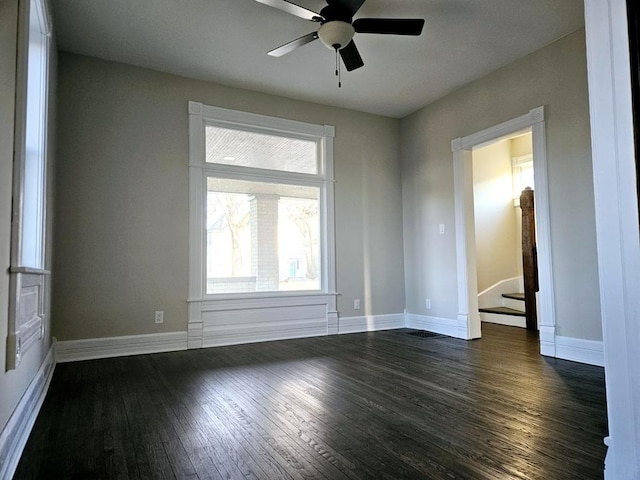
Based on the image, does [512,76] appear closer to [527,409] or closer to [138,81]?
[527,409]

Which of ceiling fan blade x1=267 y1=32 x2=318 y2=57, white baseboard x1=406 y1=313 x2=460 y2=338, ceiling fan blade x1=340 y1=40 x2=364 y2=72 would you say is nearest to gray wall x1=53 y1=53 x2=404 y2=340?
ceiling fan blade x1=267 y1=32 x2=318 y2=57

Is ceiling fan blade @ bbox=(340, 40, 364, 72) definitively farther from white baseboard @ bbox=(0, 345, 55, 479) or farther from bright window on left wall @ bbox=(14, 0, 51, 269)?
white baseboard @ bbox=(0, 345, 55, 479)

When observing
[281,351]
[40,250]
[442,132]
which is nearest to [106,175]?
[40,250]

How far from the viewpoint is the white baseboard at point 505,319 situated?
5.18 meters

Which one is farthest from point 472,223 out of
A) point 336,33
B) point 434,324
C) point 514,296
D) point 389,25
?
point 336,33

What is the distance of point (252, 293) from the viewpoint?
4398 millimetres

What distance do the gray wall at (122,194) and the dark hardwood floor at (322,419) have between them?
52 cm

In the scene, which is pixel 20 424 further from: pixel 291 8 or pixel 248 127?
pixel 248 127

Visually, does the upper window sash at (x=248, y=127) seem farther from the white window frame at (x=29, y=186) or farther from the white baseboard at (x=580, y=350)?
the white baseboard at (x=580, y=350)

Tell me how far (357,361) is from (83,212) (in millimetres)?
2801

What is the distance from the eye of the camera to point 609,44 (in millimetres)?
1314

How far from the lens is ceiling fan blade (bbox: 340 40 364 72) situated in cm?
308

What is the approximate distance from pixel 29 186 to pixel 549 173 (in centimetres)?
401

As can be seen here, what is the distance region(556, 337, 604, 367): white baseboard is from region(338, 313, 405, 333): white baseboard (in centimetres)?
204
